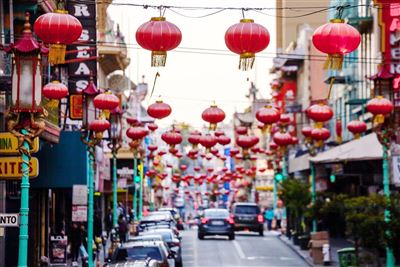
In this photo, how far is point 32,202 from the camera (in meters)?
38.4

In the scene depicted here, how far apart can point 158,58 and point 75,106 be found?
21.4 m

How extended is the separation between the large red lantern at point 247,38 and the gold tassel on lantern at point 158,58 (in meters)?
1.19

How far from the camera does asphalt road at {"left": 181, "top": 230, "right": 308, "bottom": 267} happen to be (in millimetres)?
40969

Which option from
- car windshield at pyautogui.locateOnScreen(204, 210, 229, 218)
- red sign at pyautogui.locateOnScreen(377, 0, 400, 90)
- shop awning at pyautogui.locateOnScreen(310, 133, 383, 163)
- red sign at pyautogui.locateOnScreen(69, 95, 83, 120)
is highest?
red sign at pyautogui.locateOnScreen(377, 0, 400, 90)

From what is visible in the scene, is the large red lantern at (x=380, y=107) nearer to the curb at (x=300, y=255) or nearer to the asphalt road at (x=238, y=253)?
the asphalt road at (x=238, y=253)

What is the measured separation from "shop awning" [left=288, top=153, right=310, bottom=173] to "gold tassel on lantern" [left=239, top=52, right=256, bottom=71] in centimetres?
3715

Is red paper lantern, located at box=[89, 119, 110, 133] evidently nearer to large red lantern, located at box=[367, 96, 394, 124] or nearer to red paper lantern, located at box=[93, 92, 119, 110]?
red paper lantern, located at box=[93, 92, 119, 110]

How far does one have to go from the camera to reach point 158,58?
1931cm

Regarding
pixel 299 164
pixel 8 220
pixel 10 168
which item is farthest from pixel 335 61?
pixel 299 164

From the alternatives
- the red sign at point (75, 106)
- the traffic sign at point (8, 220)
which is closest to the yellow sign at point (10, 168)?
the traffic sign at point (8, 220)

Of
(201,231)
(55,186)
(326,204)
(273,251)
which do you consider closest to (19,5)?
(55,186)

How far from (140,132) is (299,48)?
1678 inches

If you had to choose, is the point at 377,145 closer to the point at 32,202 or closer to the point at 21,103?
the point at 32,202

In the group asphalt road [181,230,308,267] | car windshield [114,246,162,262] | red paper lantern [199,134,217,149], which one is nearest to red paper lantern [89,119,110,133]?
red paper lantern [199,134,217,149]
